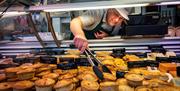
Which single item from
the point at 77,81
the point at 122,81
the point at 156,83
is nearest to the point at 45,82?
the point at 77,81

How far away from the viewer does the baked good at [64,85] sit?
163cm

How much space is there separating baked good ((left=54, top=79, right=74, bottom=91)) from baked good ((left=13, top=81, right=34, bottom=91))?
211 mm

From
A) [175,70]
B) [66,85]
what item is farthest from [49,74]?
[175,70]

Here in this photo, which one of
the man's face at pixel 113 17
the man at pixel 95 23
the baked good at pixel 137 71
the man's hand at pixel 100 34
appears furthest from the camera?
the man's hand at pixel 100 34

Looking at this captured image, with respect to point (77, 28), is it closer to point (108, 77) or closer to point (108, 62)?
point (108, 62)

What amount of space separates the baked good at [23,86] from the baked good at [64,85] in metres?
0.21

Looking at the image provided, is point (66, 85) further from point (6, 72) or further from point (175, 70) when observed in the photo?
point (175, 70)

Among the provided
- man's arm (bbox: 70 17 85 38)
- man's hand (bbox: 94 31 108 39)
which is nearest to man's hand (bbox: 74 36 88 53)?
man's arm (bbox: 70 17 85 38)

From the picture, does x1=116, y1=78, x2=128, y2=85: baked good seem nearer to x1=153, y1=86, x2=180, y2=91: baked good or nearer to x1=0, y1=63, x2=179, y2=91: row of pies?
x1=0, y1=63, x2=179, y2=91: row of pies

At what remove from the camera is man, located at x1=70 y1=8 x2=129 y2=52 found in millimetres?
2428

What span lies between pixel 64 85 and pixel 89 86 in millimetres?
192

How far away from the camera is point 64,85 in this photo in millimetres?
1636

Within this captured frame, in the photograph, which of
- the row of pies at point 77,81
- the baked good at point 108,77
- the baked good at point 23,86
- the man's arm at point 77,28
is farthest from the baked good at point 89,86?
the man's arm at point 77,28

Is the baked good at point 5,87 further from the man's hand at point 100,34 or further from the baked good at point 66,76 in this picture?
the man's hand at point 100,34
